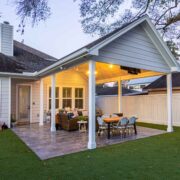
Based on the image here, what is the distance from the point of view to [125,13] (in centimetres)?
1489

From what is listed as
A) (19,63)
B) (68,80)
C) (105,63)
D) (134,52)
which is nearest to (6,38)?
(19,63)

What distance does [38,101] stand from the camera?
13.3 m

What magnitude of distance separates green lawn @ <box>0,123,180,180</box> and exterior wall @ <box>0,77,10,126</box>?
4708mm

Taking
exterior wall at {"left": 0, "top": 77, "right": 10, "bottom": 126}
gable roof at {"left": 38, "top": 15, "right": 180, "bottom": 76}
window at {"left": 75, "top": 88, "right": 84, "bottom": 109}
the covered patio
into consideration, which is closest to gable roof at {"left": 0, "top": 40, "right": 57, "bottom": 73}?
exterior wall at {"left": 0, "top": 77, "right": 10, "bottom": 126}

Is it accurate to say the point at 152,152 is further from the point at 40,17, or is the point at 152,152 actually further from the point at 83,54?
the point at 40,17

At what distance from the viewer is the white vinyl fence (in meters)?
11.8

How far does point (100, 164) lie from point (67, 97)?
10154 mm

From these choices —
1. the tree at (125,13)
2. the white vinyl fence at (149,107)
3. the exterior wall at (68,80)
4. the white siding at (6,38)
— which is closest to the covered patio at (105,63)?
the exterior wall at (68,80)

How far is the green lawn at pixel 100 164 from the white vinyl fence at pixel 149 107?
5563 mm

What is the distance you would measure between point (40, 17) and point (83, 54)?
2.08 m

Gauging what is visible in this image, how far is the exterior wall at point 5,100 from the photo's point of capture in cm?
1105

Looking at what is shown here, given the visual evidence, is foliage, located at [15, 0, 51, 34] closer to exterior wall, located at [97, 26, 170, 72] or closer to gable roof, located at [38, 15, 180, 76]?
gable roof, located at [38, 15, 180, 76]

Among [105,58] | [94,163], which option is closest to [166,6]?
[105,58]

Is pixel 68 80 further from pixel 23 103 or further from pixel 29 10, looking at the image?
pixel 29 10
